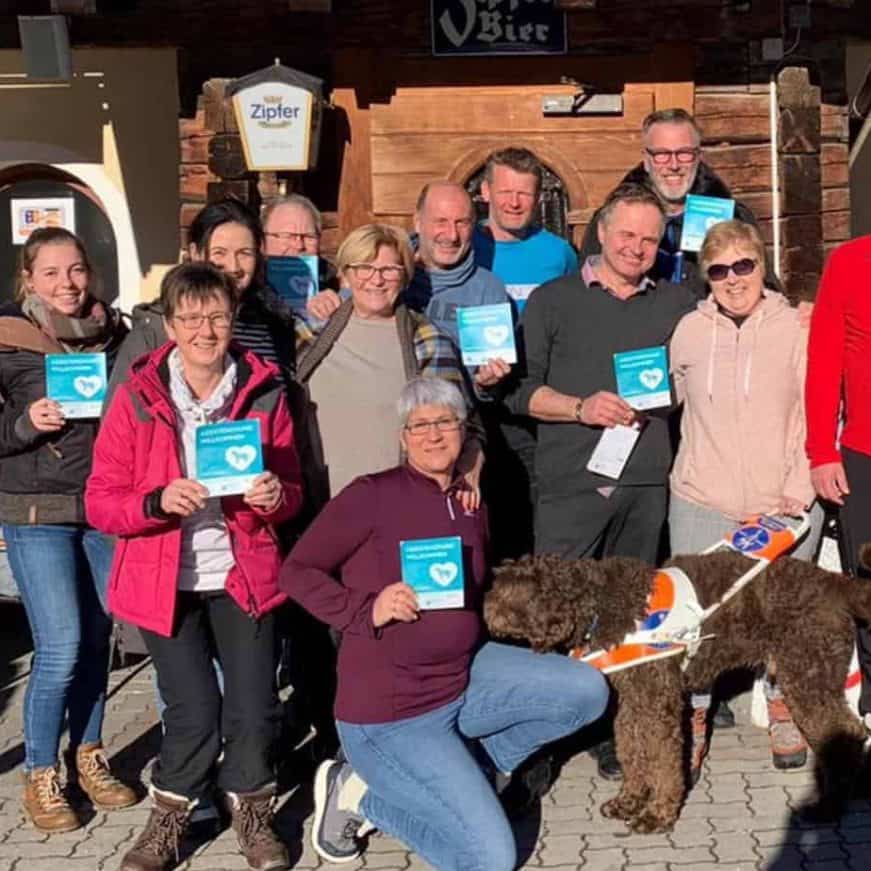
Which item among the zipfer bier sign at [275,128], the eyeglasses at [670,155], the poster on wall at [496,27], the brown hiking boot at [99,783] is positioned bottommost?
the brown hiking boot at [99,783]

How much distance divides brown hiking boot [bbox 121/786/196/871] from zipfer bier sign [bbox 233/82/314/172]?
4837mm

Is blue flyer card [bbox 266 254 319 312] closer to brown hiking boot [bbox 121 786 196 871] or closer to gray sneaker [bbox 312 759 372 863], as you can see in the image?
gray sneaker [bbox 312 759 372 863]

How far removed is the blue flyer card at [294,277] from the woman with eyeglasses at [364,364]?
22.1 inches

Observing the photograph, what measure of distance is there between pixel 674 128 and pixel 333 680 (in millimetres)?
2497

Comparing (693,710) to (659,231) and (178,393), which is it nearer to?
(659,231)

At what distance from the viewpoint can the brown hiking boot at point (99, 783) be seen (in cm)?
499

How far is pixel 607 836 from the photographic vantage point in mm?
4645

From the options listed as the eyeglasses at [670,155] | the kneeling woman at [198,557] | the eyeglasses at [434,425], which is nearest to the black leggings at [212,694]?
the kneeling woman at [198,557]

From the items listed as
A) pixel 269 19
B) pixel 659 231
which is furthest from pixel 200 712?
pixel 269 19

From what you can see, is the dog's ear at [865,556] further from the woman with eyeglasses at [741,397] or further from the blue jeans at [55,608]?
the blue jeans at [55,608]

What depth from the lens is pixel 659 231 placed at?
4.96 m

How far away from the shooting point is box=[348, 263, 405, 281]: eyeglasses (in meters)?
4.70

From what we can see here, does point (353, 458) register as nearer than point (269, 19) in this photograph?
Yes

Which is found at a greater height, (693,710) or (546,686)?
(546,686)
